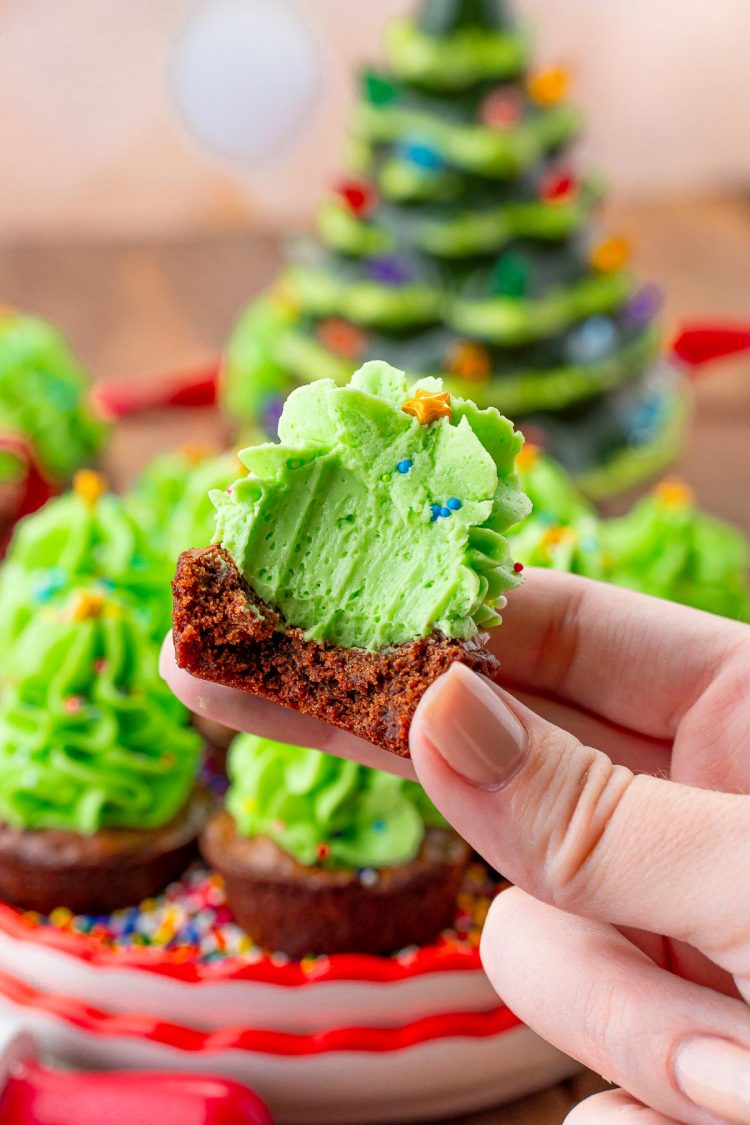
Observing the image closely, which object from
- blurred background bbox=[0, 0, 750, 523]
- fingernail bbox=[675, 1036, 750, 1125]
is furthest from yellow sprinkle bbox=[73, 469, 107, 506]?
blurred background bbox=[0, 0, 750, 523]

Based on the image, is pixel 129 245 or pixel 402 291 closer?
pixel 402 291

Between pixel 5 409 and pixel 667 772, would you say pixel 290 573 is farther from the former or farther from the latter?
pixel 5 409

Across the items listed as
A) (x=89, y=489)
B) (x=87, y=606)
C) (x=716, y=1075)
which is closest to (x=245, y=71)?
(x=89, y=489)

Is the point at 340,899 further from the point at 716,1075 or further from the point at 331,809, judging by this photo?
the point at 716,1075

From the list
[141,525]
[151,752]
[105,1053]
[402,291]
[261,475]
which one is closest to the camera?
[261,475]

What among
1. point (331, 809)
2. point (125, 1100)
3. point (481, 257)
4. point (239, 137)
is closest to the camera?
point (125, 1100)

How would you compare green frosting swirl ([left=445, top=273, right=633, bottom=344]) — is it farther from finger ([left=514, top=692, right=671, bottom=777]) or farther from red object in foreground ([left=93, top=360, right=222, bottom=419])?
finger ([left=514, top=692, right=671, bottom=777])

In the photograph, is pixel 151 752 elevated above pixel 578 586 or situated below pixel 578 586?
below

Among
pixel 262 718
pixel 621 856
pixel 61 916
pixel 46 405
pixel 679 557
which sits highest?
pixel 621 856

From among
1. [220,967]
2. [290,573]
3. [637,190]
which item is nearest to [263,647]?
[290,573]
